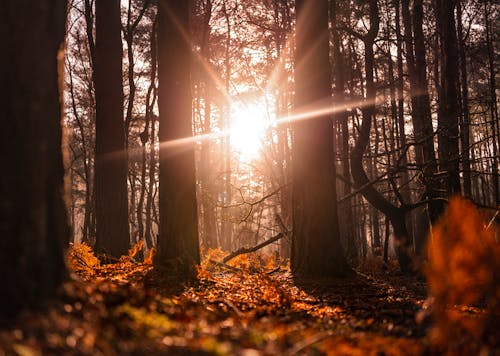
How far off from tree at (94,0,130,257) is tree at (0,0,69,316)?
18.0 ft

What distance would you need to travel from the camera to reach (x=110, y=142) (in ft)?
27.0

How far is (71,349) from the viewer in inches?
72.1

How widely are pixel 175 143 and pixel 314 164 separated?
6.47 feet

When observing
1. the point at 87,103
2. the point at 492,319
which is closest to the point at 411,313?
the point at 492,319

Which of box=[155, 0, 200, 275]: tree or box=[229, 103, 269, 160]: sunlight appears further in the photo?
box=[229, 103, 269, 160]: sunlight

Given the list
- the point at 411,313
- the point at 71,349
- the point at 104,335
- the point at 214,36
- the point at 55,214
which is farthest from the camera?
the point at 214,36

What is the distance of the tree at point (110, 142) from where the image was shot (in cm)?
810

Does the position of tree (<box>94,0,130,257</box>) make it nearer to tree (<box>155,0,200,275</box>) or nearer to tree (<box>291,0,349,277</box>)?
tree (<box>155,0,200,275</box>)

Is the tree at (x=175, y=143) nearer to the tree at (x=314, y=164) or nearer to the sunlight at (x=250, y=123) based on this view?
the tree at (x=314, y=164)

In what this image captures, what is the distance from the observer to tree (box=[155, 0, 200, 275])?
6.00 metres

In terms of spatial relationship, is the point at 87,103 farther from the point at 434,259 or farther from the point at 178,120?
the point at 434,259

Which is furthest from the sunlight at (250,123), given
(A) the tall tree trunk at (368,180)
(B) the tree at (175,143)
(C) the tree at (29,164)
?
(C) the tree at (29,164)

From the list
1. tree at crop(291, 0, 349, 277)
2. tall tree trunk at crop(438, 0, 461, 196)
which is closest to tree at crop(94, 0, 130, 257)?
tree at crop(291, 0, 349, 277)

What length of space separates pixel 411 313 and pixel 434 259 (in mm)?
1519
